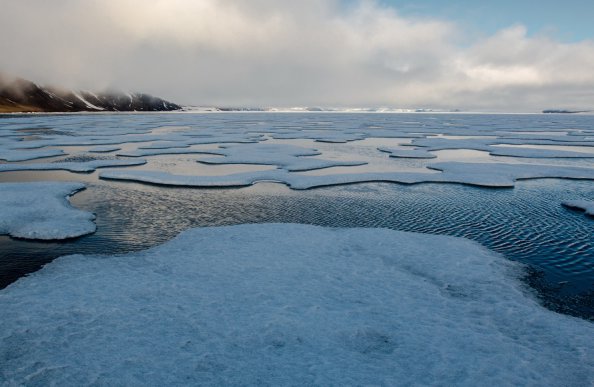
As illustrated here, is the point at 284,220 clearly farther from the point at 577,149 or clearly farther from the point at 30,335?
the point at 577,149

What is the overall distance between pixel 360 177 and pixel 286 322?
1318 centimetres

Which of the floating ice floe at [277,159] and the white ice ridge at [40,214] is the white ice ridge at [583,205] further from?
the white ice ridge at [40,214]

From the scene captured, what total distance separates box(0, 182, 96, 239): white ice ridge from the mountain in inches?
5251

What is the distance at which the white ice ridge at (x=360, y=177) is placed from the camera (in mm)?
17734

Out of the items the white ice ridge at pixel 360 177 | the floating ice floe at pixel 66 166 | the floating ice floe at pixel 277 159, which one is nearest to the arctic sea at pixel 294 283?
the white ice ridge at pixel 360 177

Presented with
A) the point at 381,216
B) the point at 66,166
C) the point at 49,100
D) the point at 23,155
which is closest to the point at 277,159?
the point at 66,166

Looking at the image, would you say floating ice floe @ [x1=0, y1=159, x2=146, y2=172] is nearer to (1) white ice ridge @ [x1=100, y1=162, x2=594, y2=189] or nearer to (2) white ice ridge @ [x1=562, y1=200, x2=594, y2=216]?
(1) white ice ridge @ [x1=100, y1=162, x2=594, y2=189]

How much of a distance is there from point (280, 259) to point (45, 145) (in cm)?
3039

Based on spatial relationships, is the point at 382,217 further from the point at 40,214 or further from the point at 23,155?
the point at 23,155

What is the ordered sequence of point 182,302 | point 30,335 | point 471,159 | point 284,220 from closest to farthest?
point 30,335 < point 182,302 < point 284,220 < point 471,159

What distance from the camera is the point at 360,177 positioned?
1909 centimetres

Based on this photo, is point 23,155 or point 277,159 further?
point 23,155

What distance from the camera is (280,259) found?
9.33 meters

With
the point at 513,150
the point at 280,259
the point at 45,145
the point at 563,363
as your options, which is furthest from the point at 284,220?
the point at 45,145
